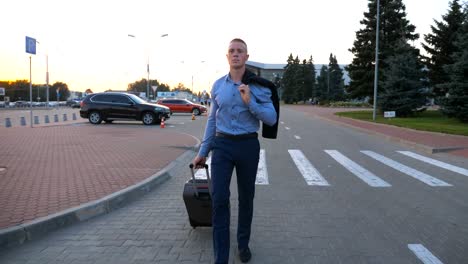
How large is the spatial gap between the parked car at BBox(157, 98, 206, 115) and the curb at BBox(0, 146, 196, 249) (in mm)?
32699

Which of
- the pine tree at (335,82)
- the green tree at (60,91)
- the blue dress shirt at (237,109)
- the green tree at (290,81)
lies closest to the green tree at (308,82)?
the green tree at (290,81)

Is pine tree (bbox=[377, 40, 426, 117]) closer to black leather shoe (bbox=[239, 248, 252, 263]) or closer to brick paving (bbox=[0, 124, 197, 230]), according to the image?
brick paving (bbox=[0, 124, 197, 230])

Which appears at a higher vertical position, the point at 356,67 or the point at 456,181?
the point at 356,67

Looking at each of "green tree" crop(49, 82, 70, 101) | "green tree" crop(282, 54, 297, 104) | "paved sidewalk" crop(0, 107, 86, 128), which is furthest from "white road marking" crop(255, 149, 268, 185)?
"green tree" crop(49, 82, 70, 101)

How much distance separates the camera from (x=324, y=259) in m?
4.30

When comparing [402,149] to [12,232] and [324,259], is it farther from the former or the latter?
[12,232]

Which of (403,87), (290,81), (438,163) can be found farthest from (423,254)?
(290,81)

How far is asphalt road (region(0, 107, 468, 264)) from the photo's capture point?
14.5 ft

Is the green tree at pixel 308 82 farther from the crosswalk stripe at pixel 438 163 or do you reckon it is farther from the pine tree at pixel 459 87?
the crosswalk stripe at pixel 438 163

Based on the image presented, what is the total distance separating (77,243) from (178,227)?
1192 millimetres

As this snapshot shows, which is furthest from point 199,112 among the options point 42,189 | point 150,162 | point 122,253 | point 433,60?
point 122,253

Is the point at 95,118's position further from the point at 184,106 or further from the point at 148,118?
the point at 184,106

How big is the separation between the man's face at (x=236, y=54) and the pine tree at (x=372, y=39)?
3536 cm

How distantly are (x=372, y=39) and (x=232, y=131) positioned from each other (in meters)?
37.9
